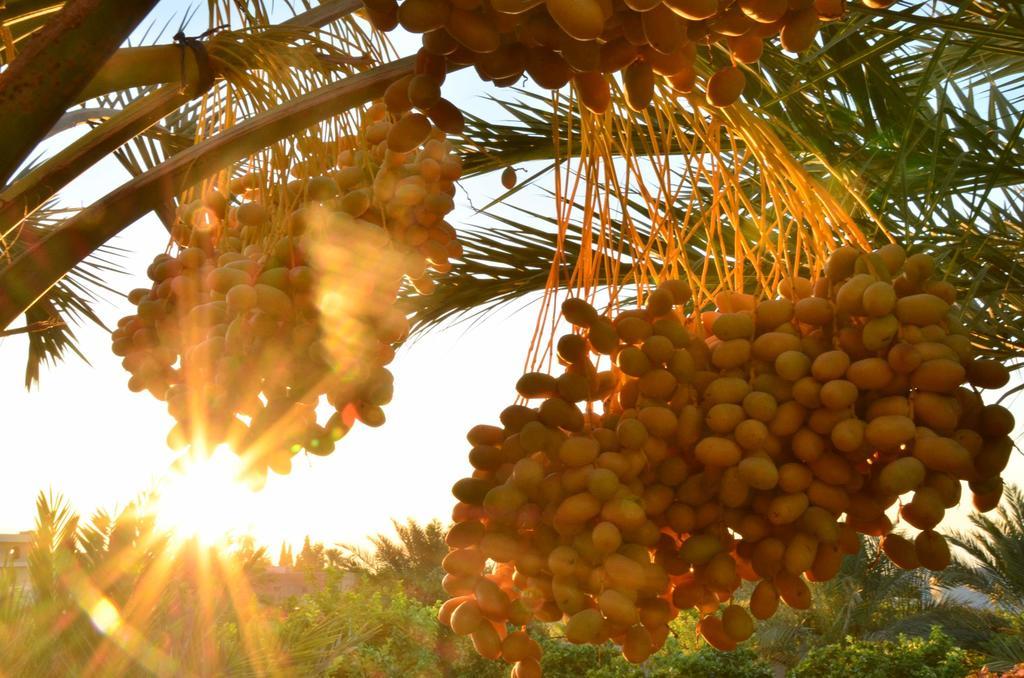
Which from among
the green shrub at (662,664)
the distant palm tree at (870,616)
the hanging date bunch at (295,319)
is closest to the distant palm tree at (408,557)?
the green shrub at (662,664)

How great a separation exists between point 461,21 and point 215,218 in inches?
23.3

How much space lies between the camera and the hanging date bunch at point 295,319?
30.1 inches

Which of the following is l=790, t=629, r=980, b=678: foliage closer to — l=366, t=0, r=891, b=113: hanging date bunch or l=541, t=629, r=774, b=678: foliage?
l=541, t=629, r=774, b=678: foliage

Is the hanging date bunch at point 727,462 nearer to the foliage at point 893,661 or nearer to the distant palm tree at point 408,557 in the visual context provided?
the foliage at point 893,661

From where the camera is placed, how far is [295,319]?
0.78 m

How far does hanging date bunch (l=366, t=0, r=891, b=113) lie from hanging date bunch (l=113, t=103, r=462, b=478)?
25 centimetres

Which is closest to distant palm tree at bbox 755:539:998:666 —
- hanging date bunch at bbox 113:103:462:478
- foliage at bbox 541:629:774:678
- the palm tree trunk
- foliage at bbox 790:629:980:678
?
foliage at bbox 790:629:980:678

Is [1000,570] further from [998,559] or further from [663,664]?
[663,664]

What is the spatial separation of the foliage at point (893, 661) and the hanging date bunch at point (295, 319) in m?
11.6

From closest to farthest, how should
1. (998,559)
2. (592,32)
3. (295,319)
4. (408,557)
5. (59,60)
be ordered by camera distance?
1. (592,32)
2. (59,60)
3. (295,319)
4. (998,559)
5. (408,557)

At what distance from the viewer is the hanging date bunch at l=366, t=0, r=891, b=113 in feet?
1.51

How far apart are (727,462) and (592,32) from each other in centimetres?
29

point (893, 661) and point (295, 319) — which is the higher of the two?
point (295, 319)

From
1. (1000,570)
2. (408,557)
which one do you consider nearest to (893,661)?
(1000,570)
